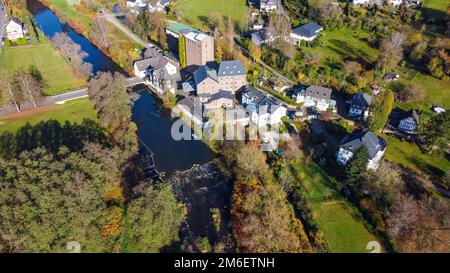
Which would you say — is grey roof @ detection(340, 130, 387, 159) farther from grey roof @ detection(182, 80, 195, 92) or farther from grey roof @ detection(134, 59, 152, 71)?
grey roof @ detection(134, 59, 152, 71)

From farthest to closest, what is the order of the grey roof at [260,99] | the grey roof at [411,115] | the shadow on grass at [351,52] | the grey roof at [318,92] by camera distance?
the shadow on grass at [351,52] < the grey roof at [318,92] < the grey roof at [260,99] < the grey roof at [411,115]

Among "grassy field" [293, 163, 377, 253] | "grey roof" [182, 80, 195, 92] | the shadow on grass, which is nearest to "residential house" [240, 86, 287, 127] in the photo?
"grassy field" [293, 163, 377, 253]

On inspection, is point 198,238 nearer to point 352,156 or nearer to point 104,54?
point 352,156

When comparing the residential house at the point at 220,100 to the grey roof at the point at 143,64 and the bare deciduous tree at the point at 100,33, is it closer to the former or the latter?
the grey roof at the point at 143,64

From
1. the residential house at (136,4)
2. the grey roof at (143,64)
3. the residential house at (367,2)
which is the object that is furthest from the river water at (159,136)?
the residential house at (367,2)

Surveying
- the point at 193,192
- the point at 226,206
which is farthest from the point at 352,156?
the point at 193,192
